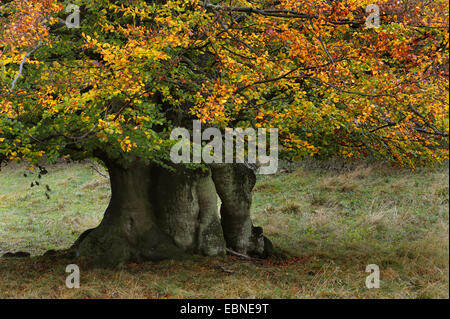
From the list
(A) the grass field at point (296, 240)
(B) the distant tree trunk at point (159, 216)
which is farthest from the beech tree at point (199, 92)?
(A) the grass field at point (296, 240)

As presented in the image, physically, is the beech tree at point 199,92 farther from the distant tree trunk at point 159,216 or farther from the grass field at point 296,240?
the grass field at point 296,240

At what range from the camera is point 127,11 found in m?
9.06

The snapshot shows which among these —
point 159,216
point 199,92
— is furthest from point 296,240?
point 199,92

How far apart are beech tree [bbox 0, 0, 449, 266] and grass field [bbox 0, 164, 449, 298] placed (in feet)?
4.21

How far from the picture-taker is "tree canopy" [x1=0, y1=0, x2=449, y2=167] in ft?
26.9

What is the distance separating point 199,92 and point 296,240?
Answer: 22.5 feet

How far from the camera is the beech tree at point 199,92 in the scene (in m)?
8.27

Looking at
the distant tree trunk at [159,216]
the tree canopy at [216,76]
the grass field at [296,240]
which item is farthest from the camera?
the distant tree trunk at [159,216]

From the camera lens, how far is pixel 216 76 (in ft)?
34.4

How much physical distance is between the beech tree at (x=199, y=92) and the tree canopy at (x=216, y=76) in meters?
0.04

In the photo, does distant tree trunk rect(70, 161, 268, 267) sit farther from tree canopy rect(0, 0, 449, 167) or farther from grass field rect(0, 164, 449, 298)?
tree canopy rect(0, 0, 449, 167)

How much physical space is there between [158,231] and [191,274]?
1.85 meters

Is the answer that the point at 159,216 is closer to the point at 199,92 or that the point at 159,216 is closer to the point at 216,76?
the point at 216,76

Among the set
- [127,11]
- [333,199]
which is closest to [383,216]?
[333,199]
